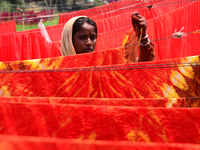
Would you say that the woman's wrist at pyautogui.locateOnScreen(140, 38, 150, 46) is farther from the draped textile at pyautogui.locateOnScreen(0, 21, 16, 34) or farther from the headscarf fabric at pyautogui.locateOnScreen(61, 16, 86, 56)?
the draped textile at pyautogui.locateOnScreen(0, 21, 16, 34)

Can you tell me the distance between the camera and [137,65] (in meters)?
0.45

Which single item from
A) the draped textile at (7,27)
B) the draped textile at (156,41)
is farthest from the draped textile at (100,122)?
the draped textile at (7,27)

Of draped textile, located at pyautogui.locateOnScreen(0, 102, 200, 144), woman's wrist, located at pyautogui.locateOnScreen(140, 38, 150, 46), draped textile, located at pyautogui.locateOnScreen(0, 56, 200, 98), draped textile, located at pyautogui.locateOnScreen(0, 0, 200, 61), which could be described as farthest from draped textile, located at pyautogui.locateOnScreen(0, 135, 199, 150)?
draped textile, located at pyautogui.locateOnScreen(0, 0, 200, 61)

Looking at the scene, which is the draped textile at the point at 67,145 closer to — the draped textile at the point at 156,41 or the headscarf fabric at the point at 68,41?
the headscarf fabric at the point at 68,41

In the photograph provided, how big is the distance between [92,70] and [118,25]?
7.81 feet

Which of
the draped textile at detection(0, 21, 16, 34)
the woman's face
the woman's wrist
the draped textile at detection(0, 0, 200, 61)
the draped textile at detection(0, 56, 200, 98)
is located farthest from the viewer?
the draped textile at detection(0, 21, 16, 34)

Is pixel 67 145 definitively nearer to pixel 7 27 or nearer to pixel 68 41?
pixel 68 41

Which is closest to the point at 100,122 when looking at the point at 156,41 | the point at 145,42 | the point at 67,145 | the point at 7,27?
the point at 67,145

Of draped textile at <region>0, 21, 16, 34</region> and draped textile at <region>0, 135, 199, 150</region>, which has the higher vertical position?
draped textile at <region>0, 21, 16, 34</region>

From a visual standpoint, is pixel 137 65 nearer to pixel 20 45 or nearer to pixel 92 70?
pixel 92 70

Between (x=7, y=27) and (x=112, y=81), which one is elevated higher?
(x=7, y=27)

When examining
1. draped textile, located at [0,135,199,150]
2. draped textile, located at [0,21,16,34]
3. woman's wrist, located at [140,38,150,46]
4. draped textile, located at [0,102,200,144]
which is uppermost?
draped textile, located at [0,21,16,34]

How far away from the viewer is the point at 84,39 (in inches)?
34.4

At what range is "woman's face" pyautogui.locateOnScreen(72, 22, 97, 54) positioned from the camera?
2.81 feet
